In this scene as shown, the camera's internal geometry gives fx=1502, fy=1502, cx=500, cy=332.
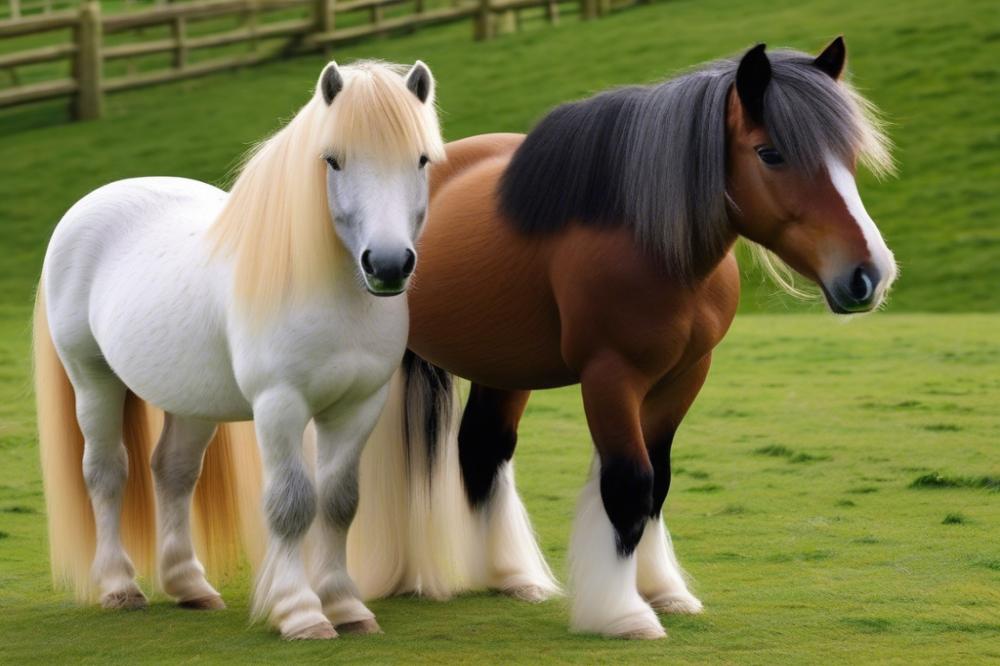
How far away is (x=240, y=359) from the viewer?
429 centimetres

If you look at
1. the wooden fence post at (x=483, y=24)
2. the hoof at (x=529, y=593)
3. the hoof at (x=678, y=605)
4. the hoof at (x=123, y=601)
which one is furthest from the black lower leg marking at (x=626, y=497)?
the wooden fence post at (x=483, y=24)

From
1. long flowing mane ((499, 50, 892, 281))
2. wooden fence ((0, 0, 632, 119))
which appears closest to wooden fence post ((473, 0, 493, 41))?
wooden fence ((0, 0, 632, 119))

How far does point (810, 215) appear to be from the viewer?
406 cm

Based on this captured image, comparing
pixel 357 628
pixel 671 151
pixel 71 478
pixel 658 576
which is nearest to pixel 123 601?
pixel 71 478

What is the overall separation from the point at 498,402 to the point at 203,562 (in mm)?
1173

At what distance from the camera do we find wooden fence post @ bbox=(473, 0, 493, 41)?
23.2 meters

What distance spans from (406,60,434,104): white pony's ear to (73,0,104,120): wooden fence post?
1640 centimetres

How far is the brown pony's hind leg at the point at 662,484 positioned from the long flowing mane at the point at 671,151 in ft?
1.57

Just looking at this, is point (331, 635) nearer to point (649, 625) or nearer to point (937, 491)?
point (649, 625)

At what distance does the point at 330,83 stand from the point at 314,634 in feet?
5.15

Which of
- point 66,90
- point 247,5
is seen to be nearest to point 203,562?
point 66,90

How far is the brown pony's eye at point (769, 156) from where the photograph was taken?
4.11 metres

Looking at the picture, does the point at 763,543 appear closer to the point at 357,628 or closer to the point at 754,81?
the point at 357,628

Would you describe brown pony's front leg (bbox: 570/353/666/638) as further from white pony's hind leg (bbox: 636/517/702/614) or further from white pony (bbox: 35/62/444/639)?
white pony (bbox: 35/62/444/639)
